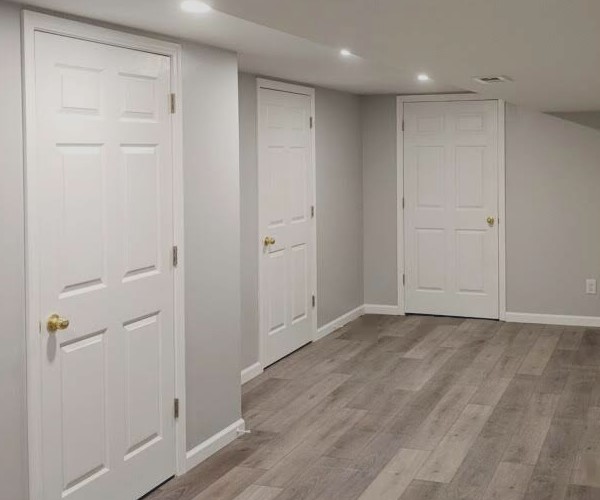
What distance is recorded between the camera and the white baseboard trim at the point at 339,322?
24.0ft

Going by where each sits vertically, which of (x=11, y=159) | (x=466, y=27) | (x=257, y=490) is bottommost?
(x=257, y=490)

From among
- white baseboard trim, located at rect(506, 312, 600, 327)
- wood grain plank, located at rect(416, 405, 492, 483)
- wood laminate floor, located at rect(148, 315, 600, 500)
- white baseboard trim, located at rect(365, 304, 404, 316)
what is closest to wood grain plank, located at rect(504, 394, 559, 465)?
wood laminate floor, located at rect(148, 315, 600, 500)

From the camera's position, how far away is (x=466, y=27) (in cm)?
276

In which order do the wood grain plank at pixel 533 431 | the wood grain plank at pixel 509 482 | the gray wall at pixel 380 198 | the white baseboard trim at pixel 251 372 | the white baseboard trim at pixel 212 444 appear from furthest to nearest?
the gray wall at pixel 380 198 < the white baseboard trim at pixel 251 372 < the wood grain plank at pixel 533 431 < the white baseboard trim at pixel 212 444 < the wood grain plank at pixel 509 482

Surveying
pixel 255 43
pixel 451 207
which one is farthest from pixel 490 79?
pixel 451 207

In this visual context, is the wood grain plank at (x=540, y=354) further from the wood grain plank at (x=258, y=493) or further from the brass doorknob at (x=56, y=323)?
the brass doorknob at (x=56, y=323)

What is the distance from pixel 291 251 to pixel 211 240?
7.40 ft

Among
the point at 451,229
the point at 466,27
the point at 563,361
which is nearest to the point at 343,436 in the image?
the point at 563,361

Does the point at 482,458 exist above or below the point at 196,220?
below

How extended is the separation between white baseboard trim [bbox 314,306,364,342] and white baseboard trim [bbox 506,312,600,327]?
1.30 metres

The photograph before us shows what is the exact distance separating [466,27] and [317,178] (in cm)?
446

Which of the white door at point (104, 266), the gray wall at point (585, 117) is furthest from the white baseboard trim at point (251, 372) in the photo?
the gray wall at point (585, 117)

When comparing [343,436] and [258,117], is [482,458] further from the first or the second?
[258,117]

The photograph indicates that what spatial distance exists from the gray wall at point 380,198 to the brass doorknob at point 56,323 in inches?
201
